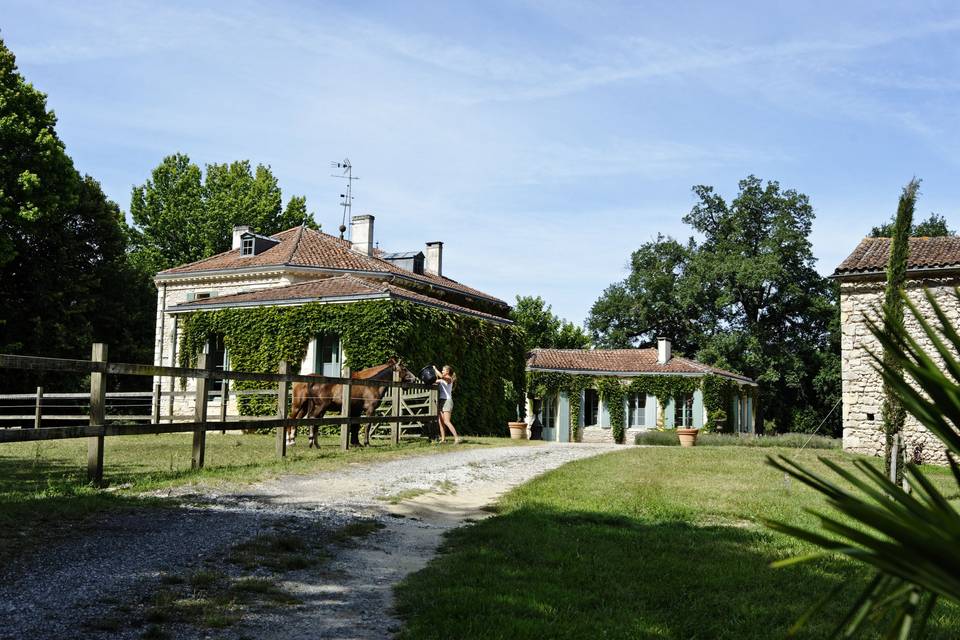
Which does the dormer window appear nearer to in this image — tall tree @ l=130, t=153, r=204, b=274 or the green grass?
tall tree @ l=130, t=153, r=204, b=274

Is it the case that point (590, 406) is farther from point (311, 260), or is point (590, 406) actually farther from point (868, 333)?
point (868, 333)

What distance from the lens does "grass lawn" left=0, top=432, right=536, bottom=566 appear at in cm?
644

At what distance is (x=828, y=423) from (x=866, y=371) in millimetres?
30472

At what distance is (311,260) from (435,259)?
8.13 metres

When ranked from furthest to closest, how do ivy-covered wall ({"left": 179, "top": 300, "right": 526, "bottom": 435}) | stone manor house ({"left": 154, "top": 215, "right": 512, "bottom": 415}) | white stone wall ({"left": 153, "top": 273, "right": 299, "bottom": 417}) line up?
white stone wall ({"left": 153, "top": 273, "right": 299, "bottom": 417})
stone manor house ({"left": 154, "top": 215, "right": 512, "bottom": 415})
ivy-covered wall ({"left": 179, "top": 300, "right": 526, "bottom": 435})

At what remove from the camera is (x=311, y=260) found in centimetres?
3148

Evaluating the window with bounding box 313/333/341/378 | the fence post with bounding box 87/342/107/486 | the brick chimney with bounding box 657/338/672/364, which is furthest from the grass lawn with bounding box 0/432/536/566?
the brick chimney with bounding box 657/338/672/364

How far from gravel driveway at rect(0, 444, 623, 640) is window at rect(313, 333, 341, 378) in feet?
43.7

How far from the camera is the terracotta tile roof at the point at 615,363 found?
39875 mm

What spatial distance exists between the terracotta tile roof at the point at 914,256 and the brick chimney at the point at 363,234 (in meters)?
18.6

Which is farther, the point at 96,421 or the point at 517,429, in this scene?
the point at 517,429

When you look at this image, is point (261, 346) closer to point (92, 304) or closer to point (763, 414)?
point (92, 304)

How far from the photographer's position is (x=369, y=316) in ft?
76.0

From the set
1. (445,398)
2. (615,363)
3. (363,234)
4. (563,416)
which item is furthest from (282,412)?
(615,363)
